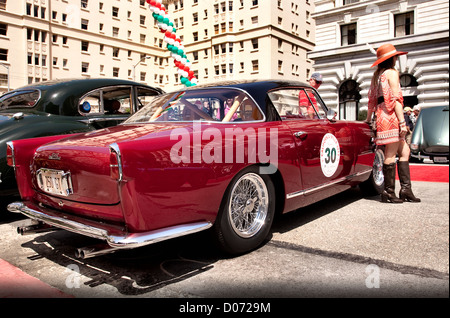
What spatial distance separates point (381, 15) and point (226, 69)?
1746 mm

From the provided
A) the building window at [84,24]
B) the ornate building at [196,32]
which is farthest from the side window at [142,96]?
the building window at [84,24]

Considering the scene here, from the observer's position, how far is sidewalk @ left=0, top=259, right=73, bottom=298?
2.17m

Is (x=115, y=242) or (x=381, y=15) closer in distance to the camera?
(x=115, y=242)

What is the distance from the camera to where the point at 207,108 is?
311cm

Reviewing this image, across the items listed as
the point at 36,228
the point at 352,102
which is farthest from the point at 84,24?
the point at 352,102

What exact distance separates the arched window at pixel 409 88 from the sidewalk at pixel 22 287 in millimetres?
3857

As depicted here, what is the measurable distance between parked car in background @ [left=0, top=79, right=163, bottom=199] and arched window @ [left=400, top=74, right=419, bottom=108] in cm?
355

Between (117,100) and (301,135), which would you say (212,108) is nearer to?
(301,135)

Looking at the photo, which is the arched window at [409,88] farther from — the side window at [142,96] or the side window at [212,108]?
the side window at [142,96]

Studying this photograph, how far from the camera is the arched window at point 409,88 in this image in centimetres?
420
